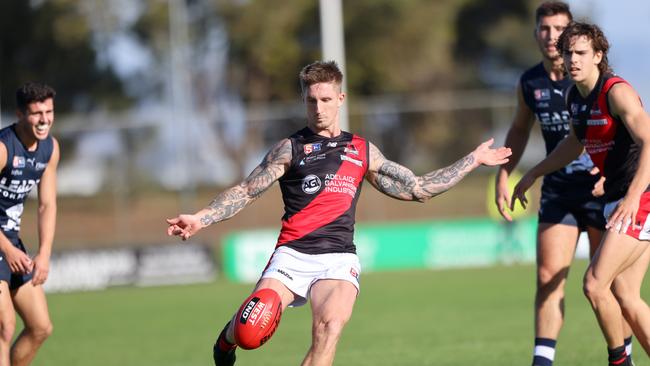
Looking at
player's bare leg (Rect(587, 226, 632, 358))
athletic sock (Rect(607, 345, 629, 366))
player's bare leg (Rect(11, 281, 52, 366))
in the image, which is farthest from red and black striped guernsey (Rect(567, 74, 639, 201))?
player's bare leg (Rect(11, 281, 52, 366))

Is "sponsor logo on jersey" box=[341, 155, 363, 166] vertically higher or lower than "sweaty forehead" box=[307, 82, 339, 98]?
lower

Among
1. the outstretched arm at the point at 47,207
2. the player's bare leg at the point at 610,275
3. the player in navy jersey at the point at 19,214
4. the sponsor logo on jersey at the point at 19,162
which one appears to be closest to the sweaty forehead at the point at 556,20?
the player's bare leg at the point at 610,275

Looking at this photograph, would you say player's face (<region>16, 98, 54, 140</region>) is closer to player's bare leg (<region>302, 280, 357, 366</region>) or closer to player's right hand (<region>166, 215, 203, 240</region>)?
player's right hand (<region>166, 215, 203, 240</region>)

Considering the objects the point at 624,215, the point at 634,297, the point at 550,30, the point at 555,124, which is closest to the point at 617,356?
the point at 634,297

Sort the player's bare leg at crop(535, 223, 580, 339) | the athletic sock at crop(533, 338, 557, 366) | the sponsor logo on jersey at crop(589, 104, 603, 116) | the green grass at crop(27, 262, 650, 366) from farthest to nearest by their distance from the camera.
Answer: the green grass at crop(27, 262, 650, 366) → the player's bare leg at crop(535, 223, 580, 339) → the athletic sock at crop(533, 338, 557, 366) → the sponsor logo on jersey at crop(589, 104, 603, 116)

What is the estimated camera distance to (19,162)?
7980mm

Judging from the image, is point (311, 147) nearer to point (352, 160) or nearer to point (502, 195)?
point (352, 160)

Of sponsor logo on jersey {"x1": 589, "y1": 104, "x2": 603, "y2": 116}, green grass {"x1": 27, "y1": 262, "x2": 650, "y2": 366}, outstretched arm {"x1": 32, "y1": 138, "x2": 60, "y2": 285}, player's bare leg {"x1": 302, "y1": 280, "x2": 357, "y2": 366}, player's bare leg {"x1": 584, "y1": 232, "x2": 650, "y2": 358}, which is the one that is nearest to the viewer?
player's bare leg {"x1": 302, "y1": 280, "x2": 357, "y2": 366}

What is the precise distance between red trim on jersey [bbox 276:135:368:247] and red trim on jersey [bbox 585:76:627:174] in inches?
64.0

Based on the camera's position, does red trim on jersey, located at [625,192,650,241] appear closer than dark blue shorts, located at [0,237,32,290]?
Yes

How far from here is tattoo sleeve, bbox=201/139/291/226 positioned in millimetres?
6938

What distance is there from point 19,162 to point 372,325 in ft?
20.1

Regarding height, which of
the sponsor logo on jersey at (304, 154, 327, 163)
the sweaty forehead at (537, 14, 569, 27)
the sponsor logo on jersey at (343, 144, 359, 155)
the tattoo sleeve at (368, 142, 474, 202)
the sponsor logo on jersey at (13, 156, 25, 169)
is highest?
the sweaty forehead at (537, 14, 569, 27)

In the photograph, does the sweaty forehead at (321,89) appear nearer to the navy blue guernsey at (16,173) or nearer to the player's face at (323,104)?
the player's face at (323,104)
